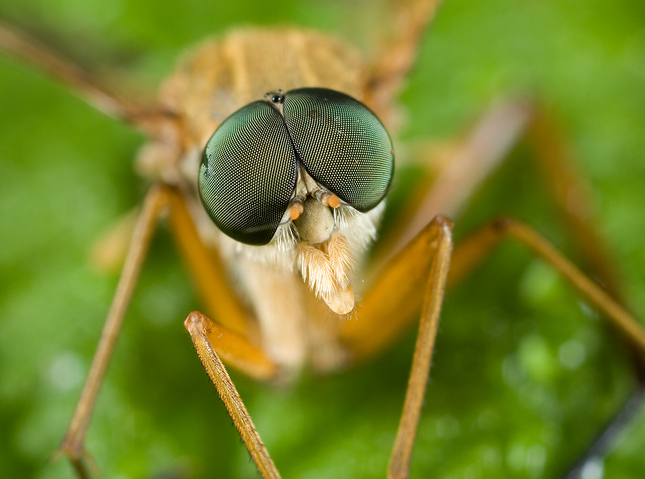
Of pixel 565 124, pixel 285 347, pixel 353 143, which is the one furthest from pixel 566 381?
pixel 565 124

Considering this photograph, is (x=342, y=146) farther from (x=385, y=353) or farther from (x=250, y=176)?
(x=385, y=353)

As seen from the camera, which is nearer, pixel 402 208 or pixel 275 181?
pixel 275 181

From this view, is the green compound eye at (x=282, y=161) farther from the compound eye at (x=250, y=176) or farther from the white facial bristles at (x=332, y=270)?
the white facial bristles at (x=332, y=270)

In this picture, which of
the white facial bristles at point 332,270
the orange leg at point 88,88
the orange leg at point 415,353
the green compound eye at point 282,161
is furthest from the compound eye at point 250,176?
the orange leg at point 88,88

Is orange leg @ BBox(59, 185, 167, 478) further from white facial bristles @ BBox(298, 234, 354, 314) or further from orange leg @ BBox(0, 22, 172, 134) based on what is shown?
white facial bristles @ BBox(298, 234, 354, 314)

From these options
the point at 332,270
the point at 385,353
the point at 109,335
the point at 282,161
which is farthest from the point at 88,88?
the point at 385,353

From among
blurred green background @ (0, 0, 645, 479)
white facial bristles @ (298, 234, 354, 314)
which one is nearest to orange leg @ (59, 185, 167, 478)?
blurred green background @ (0, 0, 645, 479)

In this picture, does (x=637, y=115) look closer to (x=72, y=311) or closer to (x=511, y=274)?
(x=511, y=274)
